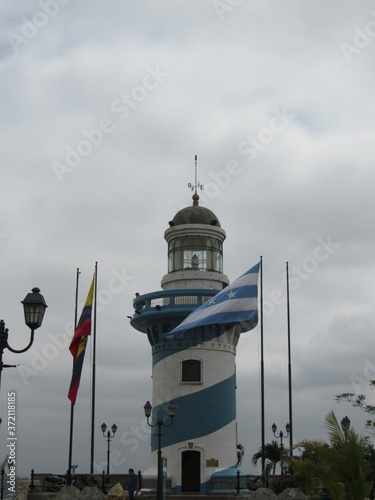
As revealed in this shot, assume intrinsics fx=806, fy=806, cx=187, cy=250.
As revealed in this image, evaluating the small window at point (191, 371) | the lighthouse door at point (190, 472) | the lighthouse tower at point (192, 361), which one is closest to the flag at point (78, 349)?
the lighthouse tower at point (192, 361)

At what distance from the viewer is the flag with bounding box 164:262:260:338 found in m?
26.8

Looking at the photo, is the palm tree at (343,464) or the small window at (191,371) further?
the small window at (191,371)

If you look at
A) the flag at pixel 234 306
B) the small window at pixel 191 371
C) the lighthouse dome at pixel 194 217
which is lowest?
the small window at pixel 191 371

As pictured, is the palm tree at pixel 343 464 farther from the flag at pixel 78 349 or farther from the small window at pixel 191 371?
the small window at pixel 191 371

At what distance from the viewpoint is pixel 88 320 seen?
98.7 ft

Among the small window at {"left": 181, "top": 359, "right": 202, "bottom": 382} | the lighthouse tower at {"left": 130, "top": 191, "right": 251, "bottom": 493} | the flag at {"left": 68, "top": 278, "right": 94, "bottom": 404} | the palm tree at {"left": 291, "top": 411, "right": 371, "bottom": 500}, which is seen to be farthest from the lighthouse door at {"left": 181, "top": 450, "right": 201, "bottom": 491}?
the palm tree at {"left": 291, "top": 411, "right": 371, "bottom": 500}

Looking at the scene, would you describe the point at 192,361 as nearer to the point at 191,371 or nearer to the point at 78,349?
the point at 191,371

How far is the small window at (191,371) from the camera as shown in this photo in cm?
3538

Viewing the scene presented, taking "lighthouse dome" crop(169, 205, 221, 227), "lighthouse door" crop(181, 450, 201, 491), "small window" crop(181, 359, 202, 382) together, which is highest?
"lighthouse dome" crop(169, 205, 221, 227)

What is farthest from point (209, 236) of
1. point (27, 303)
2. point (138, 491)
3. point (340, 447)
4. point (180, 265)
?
point (27, 303)

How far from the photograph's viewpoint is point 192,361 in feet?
117

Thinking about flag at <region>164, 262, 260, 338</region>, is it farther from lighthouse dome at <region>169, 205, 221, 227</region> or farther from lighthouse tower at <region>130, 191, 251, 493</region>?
lighthouse dome at <region>169, 205, 221, 227</region>

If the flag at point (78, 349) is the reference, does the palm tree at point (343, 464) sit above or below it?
below

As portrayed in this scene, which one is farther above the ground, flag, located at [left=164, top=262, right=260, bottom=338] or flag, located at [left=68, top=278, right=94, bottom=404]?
flag, located at [left=164, top=262, right=260, bottom=338]
